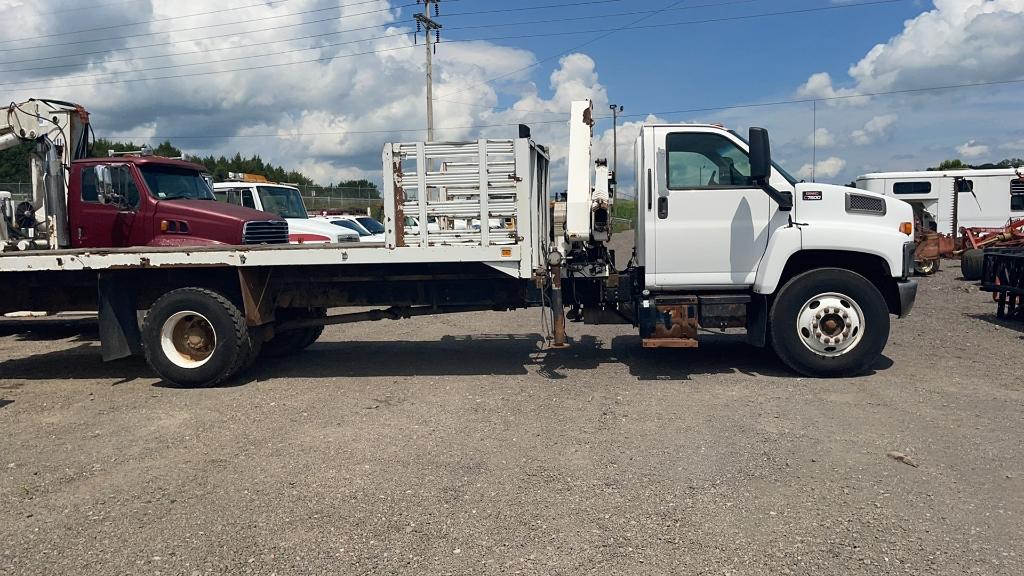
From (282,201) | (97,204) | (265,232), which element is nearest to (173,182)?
(97,204)

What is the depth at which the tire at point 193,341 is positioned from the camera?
757 cm

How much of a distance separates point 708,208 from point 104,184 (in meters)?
6.70

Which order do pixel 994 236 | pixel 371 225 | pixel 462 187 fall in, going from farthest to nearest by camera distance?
pixel 371 225, pixel 994 236, pixel 462 187

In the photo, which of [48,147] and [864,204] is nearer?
[864,204]

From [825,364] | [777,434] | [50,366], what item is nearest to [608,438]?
[777,434]

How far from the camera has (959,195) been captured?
20.0 metres

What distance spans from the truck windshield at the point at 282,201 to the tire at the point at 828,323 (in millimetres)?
10351

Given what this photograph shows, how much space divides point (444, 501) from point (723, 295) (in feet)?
13.8

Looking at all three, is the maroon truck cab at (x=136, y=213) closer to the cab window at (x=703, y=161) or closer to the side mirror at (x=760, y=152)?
the cab window at (x=703, y=161)

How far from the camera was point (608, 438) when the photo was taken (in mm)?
5641

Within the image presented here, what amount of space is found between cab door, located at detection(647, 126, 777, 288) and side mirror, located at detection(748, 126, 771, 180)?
31 cm

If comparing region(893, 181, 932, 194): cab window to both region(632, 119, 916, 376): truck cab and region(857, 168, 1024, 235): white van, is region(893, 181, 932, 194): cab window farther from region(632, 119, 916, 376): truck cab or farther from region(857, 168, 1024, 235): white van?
region(632, 119, 916, 376): truck cab

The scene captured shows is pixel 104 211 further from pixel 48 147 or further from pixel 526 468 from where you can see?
pixel 526 468

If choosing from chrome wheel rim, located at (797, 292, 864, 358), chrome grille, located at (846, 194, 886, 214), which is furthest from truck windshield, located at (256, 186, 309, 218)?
chrome grille, located at (846, 194, 886, 214)
